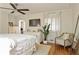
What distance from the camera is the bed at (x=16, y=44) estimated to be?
1537 millimetres

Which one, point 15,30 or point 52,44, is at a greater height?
point 15,30

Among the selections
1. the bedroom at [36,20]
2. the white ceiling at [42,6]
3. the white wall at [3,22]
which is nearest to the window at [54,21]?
the bedroom at [36,20]

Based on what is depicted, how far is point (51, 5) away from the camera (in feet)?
5.26

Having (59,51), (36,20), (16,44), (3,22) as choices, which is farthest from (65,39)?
(3,22)

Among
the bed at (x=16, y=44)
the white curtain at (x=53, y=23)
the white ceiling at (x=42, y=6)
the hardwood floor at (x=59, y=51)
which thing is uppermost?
the white ceiling at (x=42, y=6)

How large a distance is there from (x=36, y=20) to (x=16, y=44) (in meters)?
0.49

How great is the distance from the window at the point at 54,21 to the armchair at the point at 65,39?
15 centimetres

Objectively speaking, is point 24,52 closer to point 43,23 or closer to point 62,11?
point 43,23

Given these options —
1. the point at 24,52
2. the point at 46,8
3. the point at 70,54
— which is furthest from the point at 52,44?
the point at 46,8

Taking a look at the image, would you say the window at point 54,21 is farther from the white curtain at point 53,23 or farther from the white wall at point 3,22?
the white wall at point 3,22

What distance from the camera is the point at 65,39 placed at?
1686 millimetres

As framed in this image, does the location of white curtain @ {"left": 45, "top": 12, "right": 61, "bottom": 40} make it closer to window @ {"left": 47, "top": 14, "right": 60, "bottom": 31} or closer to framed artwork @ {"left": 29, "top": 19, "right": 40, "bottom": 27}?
window @ {"left": 47, "top": 14, "right": 60, "bottom": 31}

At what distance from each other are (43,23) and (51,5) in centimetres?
30

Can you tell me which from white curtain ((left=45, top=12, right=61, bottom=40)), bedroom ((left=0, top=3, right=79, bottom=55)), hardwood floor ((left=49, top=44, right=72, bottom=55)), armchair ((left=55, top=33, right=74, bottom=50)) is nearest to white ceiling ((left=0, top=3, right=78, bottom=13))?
bedroom ((left=0, top=3, right=79, bottom=55))
